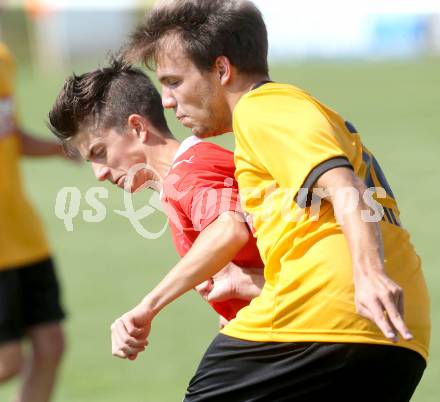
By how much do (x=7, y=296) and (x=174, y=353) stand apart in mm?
1734

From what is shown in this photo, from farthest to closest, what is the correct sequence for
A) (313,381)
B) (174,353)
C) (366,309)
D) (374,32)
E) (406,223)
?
(374,32) < (406,223) < (174,353) < (313,381) < (366,309)

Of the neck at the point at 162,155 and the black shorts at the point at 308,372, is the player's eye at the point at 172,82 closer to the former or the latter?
the neck at the point at 162,155

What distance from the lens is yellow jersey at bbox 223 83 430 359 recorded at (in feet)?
10.7

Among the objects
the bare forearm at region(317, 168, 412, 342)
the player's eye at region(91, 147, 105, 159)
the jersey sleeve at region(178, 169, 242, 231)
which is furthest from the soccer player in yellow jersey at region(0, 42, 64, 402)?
the bare forearm at region(317, 168, 412, 342)

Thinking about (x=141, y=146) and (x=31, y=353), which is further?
(x=31, y=353)

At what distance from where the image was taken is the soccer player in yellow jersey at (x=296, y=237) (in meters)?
3.25

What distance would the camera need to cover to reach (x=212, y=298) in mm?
3836

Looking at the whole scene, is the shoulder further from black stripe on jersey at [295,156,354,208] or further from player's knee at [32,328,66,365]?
player's knee at [32,328,66,365]

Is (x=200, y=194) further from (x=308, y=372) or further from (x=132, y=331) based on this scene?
(x=308, y=372)

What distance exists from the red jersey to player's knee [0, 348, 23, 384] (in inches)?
109

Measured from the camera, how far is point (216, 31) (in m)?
3.64

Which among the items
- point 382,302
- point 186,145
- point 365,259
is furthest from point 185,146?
point 382,302

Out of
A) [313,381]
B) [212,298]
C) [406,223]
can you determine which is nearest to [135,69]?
[212,298]

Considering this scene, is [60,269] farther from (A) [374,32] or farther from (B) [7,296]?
(A) [374,32]
